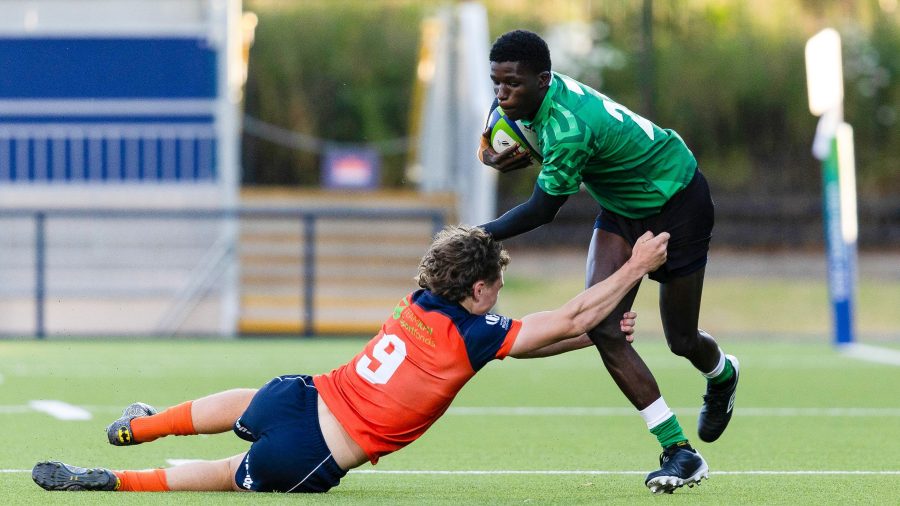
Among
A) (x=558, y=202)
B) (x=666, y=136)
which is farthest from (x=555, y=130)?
(x=666, y=136)

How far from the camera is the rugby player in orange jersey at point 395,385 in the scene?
4.93 meters

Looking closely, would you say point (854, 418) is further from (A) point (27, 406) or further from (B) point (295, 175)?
(B) point (295, 175)

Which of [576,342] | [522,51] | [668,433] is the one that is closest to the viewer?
[522,51]

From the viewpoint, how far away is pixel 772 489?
539 cm

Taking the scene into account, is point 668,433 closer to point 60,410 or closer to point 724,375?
point 724,375

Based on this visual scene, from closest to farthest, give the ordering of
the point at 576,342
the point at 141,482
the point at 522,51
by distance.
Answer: the point at 141,482 → the point at 522,51 → the point at 576,342

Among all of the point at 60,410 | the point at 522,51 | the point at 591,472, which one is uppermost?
the point at 522,51

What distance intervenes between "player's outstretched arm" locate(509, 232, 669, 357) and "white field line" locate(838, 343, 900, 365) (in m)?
7.74

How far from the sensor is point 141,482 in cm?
507

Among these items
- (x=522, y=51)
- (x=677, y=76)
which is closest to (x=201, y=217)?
(x=522, y=51)

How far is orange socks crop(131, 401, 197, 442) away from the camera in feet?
16.9

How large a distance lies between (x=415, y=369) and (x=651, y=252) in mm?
925

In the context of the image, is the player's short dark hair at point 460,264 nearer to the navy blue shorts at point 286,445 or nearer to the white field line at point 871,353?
the navy blue shorts at point 286,445

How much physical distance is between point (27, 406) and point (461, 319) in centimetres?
429
